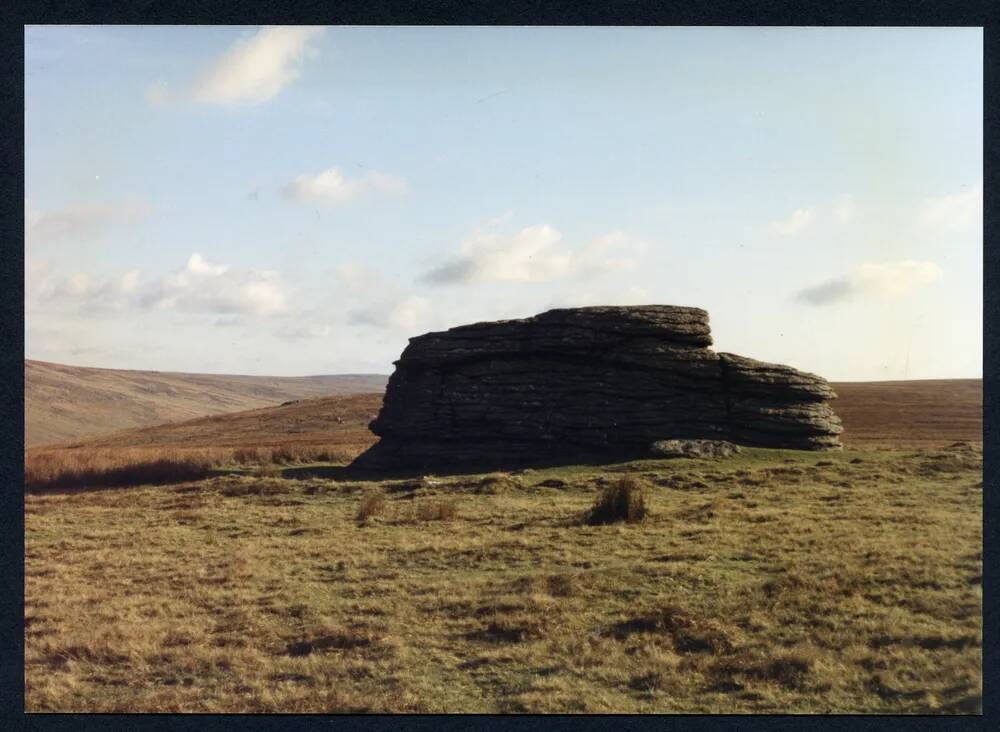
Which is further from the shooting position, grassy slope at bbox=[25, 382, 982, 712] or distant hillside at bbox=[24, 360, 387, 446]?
distant hillside at bbox=[24, 360, 387, 446]

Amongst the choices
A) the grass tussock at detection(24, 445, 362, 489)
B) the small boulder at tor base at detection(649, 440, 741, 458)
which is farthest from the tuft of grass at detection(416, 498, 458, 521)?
the grass tussock at detection(24, 445, 362, 489)

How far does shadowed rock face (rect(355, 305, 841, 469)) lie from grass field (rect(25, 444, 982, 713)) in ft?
29.9

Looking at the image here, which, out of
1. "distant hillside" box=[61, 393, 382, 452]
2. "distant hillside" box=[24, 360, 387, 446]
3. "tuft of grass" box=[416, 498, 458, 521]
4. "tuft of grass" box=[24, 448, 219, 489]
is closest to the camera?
"tuft of grass" box=[416, 498, 458, 521]

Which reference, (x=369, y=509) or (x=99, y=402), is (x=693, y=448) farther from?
(x=99, y=402)

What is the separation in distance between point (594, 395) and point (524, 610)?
19520mm

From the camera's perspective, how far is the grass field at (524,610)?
9.55 m

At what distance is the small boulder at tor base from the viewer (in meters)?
28.4

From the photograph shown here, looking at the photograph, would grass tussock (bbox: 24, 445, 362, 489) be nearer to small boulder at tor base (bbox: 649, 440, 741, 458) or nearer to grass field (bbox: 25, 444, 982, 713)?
grass field (bbox: 25, 444, 982, 713)

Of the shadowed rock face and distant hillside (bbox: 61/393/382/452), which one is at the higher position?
the shadowed rock face

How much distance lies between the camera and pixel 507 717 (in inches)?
362

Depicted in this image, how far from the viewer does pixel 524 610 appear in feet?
38.9

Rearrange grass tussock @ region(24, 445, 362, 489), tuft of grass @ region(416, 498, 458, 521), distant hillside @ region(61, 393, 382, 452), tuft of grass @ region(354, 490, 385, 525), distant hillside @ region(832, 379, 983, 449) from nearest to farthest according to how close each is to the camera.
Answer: tuft of grass @ region(416, 498, 458, 521)
tuft of grass @ region(354, 490, 385, 525)
grass tussock @ region(24, 445, 362, 489)
distant hillside @ region(832, 379, 983, 449)
distant hillside @ region(61, 393, 382, 452)

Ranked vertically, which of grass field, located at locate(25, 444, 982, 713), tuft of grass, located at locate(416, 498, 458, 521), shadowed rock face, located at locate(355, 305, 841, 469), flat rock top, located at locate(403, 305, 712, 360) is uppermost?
flat rock top, located at locate(403, 305, 712, 360)

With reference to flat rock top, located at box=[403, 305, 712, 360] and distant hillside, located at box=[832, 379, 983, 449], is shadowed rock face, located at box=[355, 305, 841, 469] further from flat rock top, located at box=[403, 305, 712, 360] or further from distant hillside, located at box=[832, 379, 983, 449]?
distant hillside, located at box=[832, 379, 983, 449]
